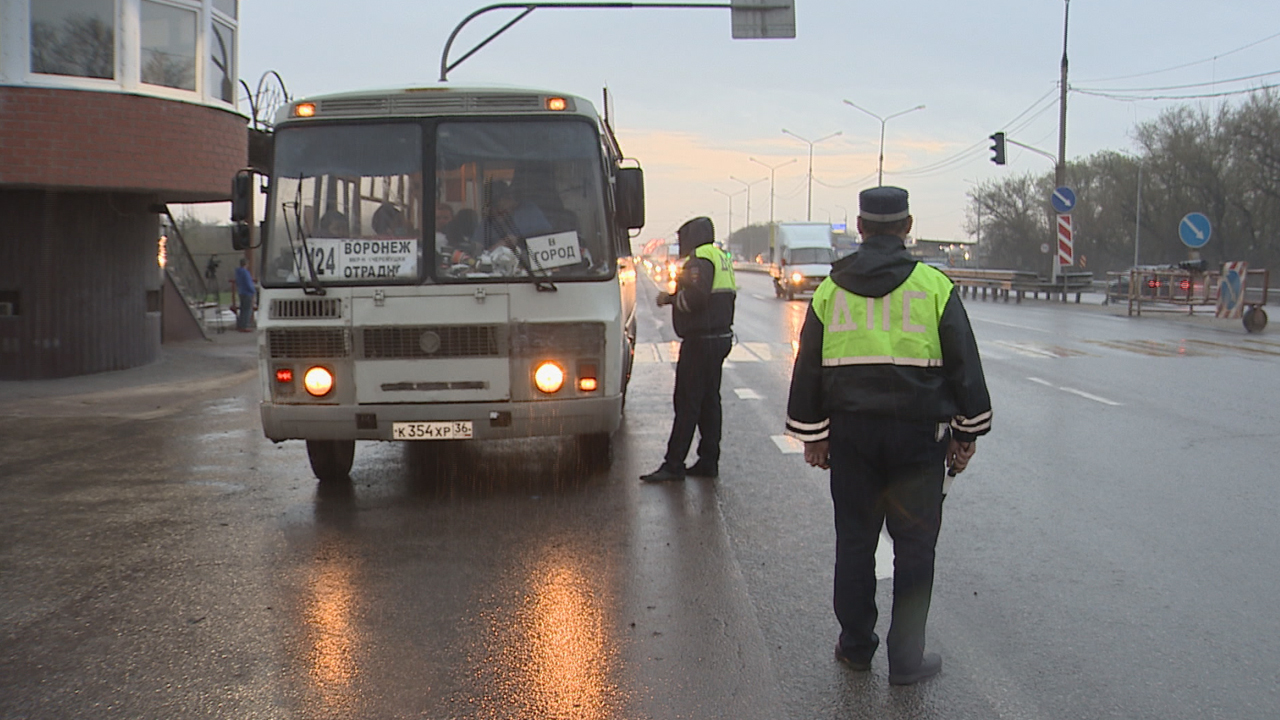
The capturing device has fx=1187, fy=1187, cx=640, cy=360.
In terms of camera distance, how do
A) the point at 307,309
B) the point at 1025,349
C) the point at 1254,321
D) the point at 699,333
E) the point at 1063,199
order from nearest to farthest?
the point at 307,309
the point at 699,333
the point at 1025,349
the point at 1254,321
the point at 1063,199

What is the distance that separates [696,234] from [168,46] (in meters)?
10.4

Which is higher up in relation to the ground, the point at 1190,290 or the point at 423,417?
the point at 1190,290

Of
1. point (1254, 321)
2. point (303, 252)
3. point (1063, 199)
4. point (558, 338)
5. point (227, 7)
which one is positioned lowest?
point (1254, 321)

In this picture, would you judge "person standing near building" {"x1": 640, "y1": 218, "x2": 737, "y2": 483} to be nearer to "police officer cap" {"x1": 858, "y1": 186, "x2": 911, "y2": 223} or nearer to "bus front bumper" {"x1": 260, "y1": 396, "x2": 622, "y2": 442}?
→ "bus front bumper" {"x1": 260, "y1": 396, "x2": 622, "y2": 442}

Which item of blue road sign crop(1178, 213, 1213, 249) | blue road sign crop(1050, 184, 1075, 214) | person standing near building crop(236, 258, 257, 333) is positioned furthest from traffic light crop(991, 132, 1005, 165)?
person standing near building crop(236, 258, 257, 333)

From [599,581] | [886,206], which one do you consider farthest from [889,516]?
[599,581]

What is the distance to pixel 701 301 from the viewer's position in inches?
318

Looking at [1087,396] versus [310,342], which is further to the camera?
[1087,396]

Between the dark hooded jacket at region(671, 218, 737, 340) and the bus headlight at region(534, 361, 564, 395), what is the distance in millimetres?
965

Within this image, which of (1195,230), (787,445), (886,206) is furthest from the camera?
(1195,230)

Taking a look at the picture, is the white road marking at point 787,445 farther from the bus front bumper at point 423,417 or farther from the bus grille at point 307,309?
the bus grille at point 307,309

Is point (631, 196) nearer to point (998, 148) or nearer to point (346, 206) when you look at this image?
point (346, 206)

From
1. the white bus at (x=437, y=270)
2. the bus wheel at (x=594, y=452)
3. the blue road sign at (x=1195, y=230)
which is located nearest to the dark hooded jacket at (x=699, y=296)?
the white bus at (x=437, y=270)

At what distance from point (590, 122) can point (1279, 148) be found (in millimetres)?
48418
